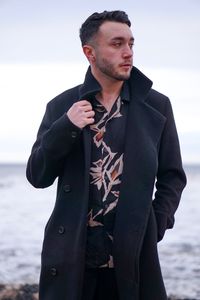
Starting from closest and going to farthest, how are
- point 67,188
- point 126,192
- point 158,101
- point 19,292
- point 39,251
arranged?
point 126,192 → point 67,188 → point 158,101 → point 19,292 → point 39,251

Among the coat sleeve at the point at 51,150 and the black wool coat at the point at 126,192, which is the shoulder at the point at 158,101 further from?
the coat sleeve at the point at 51,150

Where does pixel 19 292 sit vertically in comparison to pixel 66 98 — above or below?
below

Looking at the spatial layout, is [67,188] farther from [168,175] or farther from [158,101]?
[158,101]

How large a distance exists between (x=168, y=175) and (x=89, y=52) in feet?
2.84

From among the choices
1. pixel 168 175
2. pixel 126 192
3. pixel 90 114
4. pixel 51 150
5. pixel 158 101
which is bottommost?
pixel 126 192

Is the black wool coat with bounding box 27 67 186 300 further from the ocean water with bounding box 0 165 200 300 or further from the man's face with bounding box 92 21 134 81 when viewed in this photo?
the ocean water with bounding box 0 165 200 300

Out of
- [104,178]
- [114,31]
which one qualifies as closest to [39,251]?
[104,178]

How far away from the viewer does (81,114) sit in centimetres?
404

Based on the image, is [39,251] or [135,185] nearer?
[135,185]

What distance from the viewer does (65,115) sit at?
4.10 meters

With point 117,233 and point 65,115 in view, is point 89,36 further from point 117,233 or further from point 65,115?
point 117,233

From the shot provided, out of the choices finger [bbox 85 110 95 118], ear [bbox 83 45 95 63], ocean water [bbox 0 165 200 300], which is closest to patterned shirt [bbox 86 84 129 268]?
finger [bbox 85 110 95 118]

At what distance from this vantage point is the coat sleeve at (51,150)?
4.04m

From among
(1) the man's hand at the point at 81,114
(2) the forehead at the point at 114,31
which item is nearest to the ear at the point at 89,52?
(2) the forehead at the point at 114,31
